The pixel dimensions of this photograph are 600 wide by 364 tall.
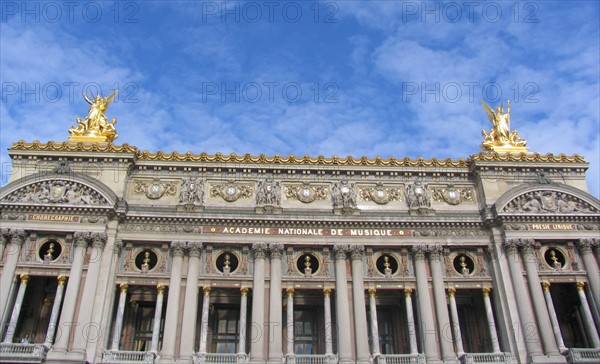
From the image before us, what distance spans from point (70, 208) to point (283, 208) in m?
12.3

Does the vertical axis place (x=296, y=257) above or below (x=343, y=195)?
below

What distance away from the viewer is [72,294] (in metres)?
31.0

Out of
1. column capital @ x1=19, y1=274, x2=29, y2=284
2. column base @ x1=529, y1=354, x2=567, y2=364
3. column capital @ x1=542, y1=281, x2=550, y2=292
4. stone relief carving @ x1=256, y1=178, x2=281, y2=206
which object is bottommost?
column base @ x1=529, y1=354, x2=567, y2=364

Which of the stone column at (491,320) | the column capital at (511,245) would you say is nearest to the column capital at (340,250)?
the stone column at (491,320)

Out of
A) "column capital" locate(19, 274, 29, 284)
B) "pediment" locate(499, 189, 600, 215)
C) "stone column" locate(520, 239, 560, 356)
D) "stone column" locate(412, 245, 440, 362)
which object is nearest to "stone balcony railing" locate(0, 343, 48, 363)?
"column capital" locate(19, 274, 29, 284)

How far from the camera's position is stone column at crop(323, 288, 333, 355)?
3153 cm

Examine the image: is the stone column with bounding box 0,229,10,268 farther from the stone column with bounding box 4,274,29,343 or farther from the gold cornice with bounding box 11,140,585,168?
the gold cornice with bounding box 11,140,585,168

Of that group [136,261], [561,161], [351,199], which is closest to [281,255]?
[351,199]

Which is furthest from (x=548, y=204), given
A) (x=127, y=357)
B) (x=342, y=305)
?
(x=127, y=357)

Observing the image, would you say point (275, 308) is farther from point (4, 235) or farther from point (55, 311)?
point (4, 235)

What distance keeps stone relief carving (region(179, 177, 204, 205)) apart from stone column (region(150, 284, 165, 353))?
5414 mm

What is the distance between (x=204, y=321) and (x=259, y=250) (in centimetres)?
501

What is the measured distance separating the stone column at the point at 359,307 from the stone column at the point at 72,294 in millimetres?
14407

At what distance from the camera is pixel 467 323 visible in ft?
116
